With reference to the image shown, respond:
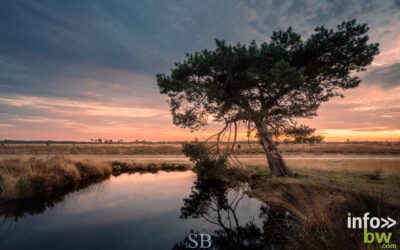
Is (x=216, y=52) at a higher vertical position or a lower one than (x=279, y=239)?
higher

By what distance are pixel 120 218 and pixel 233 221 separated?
565cm

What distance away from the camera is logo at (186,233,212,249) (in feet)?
28.6

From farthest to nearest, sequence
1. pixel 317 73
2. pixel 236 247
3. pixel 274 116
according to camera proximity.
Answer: pixel 274 116 < pixel 317 73 < pixel 236 247

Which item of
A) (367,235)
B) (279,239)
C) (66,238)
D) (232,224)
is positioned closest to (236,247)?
(279,239)

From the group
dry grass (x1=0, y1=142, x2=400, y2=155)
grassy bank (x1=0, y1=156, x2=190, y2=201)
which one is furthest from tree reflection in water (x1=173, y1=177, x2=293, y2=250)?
dry grass (x1=0, y1=142, x2=400, y2=155)

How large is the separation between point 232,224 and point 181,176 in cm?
1409

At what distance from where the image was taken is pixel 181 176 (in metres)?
24.6

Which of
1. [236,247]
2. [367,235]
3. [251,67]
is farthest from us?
[251,67]

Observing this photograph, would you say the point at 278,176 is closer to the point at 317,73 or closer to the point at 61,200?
the point at 317,73

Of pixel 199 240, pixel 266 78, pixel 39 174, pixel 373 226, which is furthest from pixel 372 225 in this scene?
pixel 39 174

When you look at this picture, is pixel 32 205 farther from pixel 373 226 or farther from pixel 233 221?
pixel 373 226

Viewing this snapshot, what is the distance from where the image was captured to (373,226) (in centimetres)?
485

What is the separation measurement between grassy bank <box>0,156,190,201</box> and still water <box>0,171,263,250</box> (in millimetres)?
1670

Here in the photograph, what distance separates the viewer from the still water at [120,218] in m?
8.90
